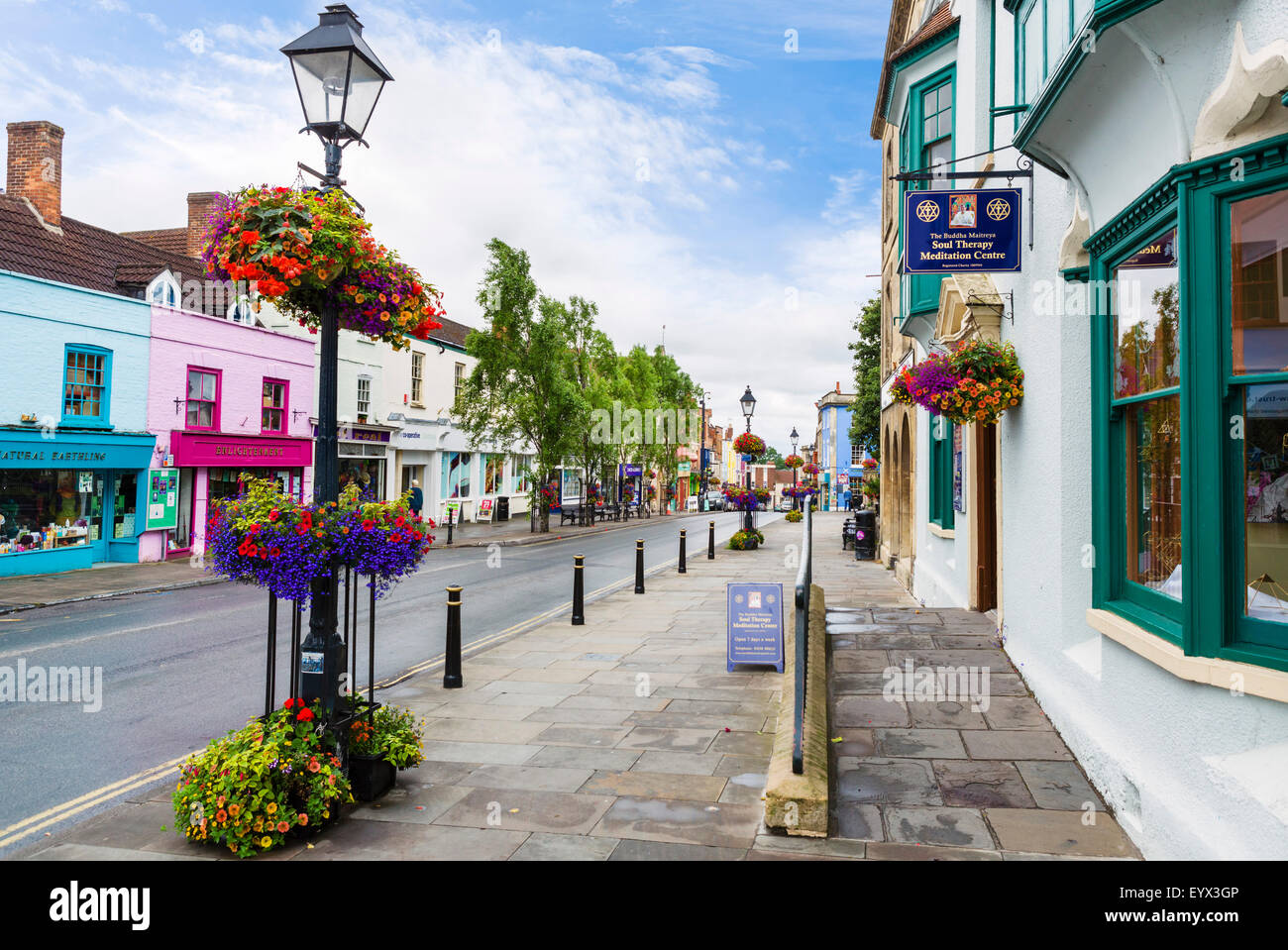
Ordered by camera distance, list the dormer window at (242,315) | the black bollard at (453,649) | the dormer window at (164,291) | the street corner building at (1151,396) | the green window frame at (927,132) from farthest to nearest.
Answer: the dormer window at (242,315)
the dormer window at (164,291)
the green window frame at (927,132)
the black bollard at (453,649)
the street corner building at (1151,396)

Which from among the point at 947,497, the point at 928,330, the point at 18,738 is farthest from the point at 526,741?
the point at 928,330

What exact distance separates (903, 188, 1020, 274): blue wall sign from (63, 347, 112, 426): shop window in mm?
18967

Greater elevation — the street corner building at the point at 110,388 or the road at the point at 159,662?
the street corner building at the point at 110,388

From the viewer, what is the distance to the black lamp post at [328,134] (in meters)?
4.84

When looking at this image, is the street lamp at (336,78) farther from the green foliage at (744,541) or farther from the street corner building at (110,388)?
the green foliage at (744,541)

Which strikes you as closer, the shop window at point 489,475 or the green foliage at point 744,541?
the green foliage at point 744,541

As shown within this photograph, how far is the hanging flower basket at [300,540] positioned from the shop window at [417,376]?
100 ft

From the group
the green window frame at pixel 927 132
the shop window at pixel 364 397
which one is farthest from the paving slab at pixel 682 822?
the shop window at pixel 364 397

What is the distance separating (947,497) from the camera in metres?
11.6

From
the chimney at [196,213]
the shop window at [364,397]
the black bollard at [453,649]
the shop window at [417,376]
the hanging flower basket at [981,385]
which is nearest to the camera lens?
the hanging flower basket at [981,385]

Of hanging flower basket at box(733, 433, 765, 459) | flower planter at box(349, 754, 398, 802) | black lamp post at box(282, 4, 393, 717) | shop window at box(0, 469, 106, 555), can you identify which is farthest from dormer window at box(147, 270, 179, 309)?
flower planter at box(349, 754, 398, 802)

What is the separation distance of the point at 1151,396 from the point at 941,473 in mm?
7686
